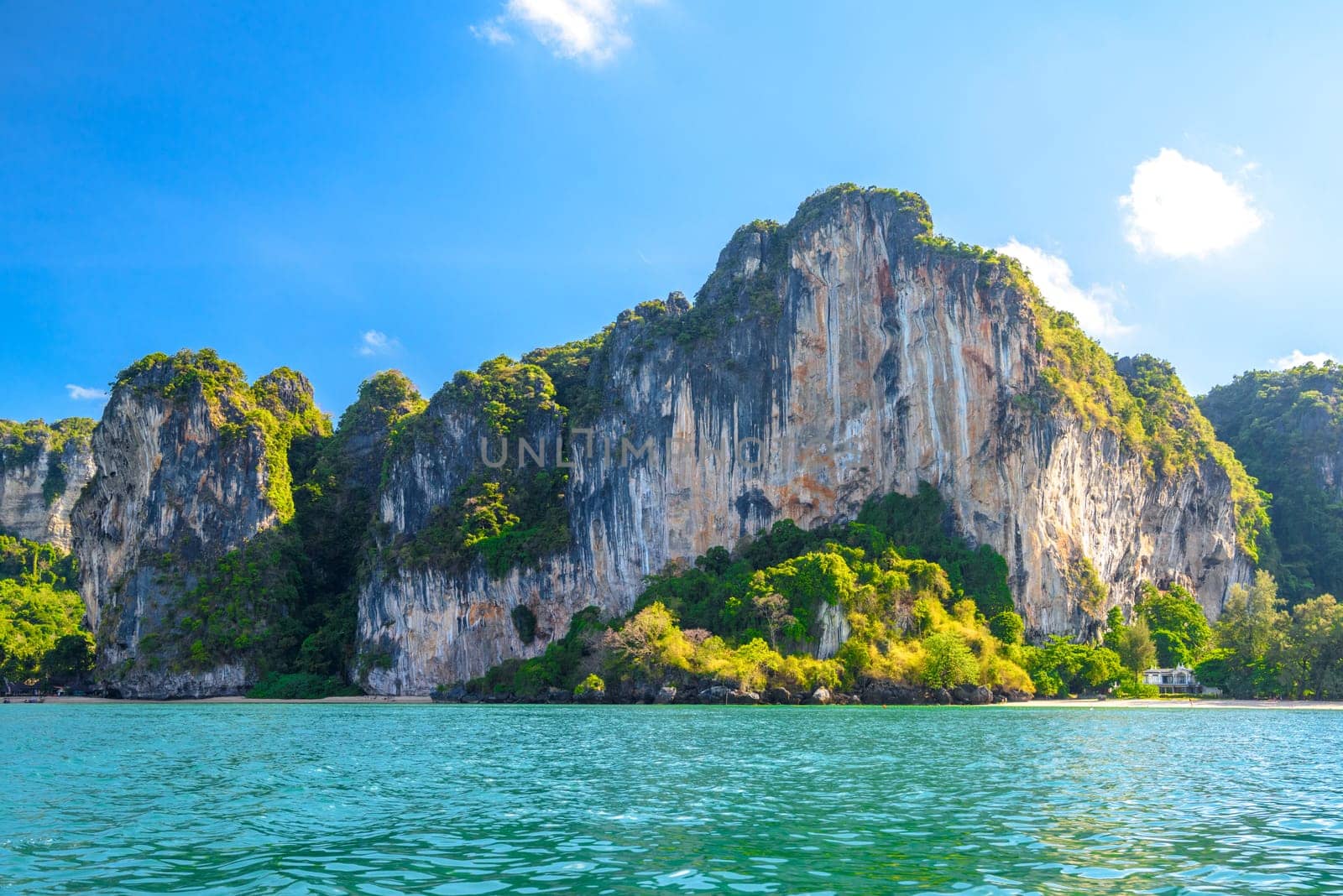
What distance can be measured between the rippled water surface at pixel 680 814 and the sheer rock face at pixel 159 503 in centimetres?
5259

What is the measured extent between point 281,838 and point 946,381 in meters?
61.8

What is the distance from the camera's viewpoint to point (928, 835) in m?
12.6

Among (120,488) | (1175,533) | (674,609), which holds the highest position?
(120,488)

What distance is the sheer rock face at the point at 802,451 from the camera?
68375mm

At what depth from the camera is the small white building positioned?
58.9 meters

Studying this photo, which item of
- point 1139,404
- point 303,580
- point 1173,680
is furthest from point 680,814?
point 1139,404

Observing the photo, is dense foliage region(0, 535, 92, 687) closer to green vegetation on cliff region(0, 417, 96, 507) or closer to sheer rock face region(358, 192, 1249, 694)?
green vegetation on cliff region(0, 417, 96, 507)

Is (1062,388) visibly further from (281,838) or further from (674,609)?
(281,838)

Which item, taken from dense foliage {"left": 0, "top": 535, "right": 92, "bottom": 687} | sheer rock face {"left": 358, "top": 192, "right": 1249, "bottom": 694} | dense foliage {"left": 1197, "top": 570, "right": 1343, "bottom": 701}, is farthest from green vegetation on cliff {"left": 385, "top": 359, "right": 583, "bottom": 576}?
dense foliage {"left": 1197, "top": 570, "right": 1343, "bottom": 701}

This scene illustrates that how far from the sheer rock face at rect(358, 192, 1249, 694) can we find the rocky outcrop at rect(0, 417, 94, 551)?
52606 mm

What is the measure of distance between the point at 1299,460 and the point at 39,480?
129m

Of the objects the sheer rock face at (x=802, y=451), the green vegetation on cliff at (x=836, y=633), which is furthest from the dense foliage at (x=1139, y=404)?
the green vegetation on cliff at (x=836, y=633)

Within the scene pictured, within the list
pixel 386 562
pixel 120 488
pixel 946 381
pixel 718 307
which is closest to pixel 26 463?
pixel 120 488

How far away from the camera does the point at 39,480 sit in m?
108
